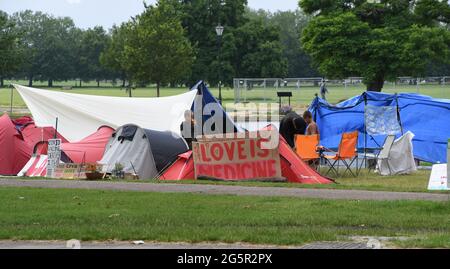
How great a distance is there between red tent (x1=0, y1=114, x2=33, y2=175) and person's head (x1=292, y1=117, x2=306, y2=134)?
7228mm

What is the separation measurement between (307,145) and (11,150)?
310 inches

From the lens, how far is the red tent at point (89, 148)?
18.2 m

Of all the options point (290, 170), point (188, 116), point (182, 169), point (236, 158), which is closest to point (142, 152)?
point (182, 169)

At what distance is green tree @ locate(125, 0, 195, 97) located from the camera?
50062 millimetres

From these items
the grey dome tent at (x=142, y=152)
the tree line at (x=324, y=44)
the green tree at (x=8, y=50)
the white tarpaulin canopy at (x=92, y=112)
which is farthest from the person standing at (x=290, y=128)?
the green tree at (x=8, y=50)

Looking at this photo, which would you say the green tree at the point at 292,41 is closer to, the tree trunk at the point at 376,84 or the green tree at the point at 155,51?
the green tree at the point at 155,51

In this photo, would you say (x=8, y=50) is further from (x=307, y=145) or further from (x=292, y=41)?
(x=292, y=41)

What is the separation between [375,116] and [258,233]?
12784mm

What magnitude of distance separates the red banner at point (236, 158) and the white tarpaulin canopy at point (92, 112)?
5346 mm

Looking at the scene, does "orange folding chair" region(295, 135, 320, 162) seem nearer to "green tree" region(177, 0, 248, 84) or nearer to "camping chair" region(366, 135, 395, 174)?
"camping chair" region(366, 135, 395, 174)

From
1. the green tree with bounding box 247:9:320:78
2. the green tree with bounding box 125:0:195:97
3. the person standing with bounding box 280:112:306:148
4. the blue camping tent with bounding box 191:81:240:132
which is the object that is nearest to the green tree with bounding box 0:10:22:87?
the green tree with bounding box 125:0:195:97

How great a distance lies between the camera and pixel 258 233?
8.53 meters
